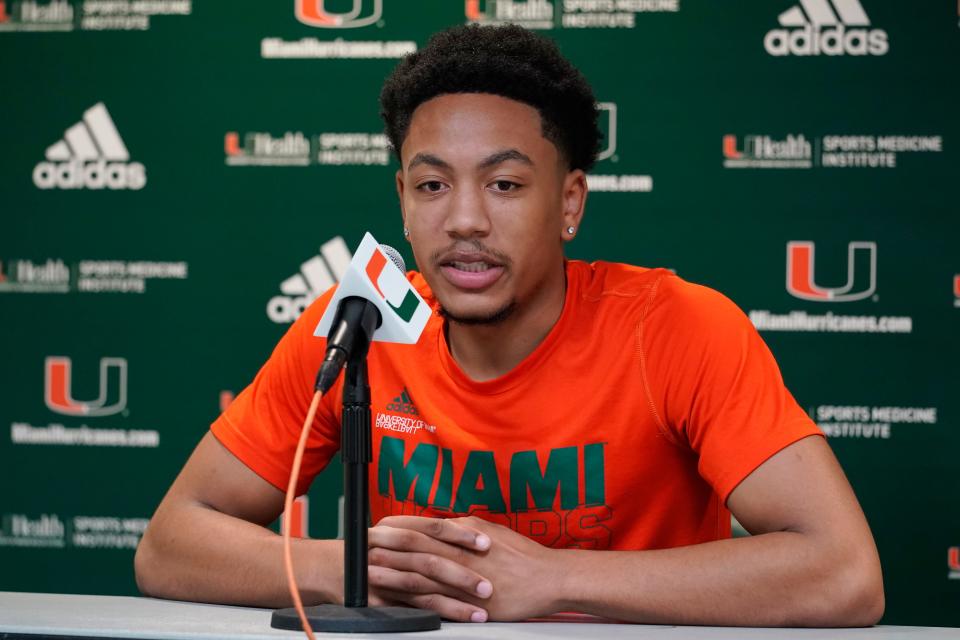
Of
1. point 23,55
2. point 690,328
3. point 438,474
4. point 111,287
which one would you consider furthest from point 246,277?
point 690,328

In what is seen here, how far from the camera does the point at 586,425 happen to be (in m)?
1.57

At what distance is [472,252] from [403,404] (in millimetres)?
294

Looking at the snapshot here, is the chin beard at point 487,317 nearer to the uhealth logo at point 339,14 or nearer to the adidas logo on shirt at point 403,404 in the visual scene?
the adidas logo on shirt at point 403,404

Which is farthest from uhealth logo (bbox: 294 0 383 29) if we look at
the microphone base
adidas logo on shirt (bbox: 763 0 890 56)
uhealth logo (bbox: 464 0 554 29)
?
the microphone base

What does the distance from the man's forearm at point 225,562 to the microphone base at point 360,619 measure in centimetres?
16

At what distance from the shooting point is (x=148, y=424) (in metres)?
2.91

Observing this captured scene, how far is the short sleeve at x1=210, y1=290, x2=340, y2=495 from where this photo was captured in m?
1.68

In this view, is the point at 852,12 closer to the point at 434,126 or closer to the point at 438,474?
the point at 434,126

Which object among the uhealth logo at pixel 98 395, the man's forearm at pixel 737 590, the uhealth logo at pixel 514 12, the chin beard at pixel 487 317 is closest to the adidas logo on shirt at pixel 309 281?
the uhealth logo at pixel 98 395

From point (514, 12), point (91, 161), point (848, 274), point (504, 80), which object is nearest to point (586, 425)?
point (504, 80)

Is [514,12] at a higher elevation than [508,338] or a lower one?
higher

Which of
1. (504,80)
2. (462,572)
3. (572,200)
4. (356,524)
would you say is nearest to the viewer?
(356,524)

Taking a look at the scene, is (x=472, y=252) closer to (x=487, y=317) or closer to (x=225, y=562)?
(x=487, y=317)

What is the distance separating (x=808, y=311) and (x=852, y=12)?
2.41ft
